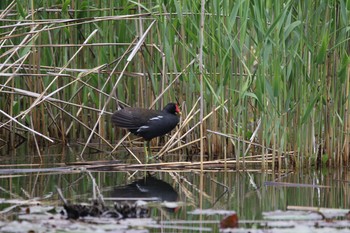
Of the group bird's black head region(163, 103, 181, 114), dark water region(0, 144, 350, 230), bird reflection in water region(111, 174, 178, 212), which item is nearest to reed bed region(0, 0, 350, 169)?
bird's black head region(163, 103, 181, 114)

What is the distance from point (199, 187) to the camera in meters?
6.61

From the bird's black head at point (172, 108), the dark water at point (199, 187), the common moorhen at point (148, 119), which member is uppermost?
the bird's black head at point (172, 108)

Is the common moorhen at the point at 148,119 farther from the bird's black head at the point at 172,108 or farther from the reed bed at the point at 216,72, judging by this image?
the reed bed at the point at 216,72

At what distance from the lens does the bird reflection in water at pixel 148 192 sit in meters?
5.90

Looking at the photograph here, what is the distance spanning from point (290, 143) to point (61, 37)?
3.35 meters

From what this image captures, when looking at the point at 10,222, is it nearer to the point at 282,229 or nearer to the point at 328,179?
the point at 282,229

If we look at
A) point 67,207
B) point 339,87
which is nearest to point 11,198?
point 67,207

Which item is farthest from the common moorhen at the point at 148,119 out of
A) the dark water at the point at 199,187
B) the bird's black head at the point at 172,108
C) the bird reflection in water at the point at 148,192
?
Answer: the bird reflection in water at the point at 148,192

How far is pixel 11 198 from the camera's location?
5930 millimetres

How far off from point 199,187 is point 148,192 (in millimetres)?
487

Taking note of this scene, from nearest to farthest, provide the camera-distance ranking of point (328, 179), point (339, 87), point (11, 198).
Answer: point (11, 198), point (328, 179), point (339, 87)

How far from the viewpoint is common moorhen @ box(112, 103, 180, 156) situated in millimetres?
8375

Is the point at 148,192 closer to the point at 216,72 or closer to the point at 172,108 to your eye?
the point at 216,72

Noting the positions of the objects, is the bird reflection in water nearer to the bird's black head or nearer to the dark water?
the dark water
